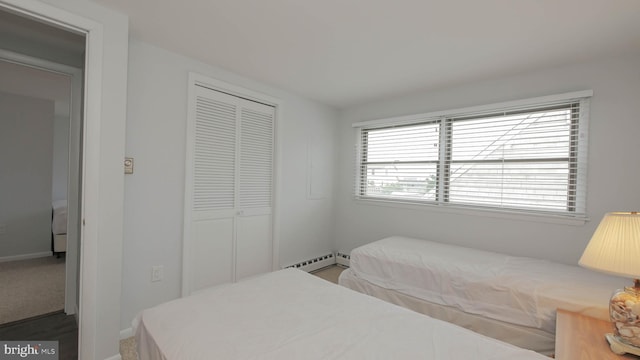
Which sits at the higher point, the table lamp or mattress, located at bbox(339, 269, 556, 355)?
the table lamp

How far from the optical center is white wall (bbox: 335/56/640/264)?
7.22 feet

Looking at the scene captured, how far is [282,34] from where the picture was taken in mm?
2049

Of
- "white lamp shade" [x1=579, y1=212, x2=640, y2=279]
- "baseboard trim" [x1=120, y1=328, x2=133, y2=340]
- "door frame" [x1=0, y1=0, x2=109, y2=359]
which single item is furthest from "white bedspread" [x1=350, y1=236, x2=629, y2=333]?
"door frame" [x1=0, y1=0, x2=109, y2=359]

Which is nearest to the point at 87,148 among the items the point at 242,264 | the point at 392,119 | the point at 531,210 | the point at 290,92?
the point at 242,264

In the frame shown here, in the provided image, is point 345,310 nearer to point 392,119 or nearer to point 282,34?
point 282,34

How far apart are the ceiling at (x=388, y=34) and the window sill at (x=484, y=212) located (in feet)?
4.49

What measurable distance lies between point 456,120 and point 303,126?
6.06 ft

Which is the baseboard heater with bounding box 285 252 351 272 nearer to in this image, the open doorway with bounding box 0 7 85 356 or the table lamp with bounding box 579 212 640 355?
the open doorway with bounding box 0 7 85 356

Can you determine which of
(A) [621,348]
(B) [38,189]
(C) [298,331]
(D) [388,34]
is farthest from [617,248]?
(B) [38,189]

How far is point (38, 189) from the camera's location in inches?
163

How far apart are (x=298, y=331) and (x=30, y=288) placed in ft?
11.8

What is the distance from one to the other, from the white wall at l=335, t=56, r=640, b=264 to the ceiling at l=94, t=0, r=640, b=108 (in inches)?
6.0

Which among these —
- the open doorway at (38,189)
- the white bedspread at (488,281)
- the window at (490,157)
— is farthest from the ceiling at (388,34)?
the white bedspread at (488,281)

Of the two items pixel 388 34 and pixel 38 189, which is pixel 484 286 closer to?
pixel 388 34
